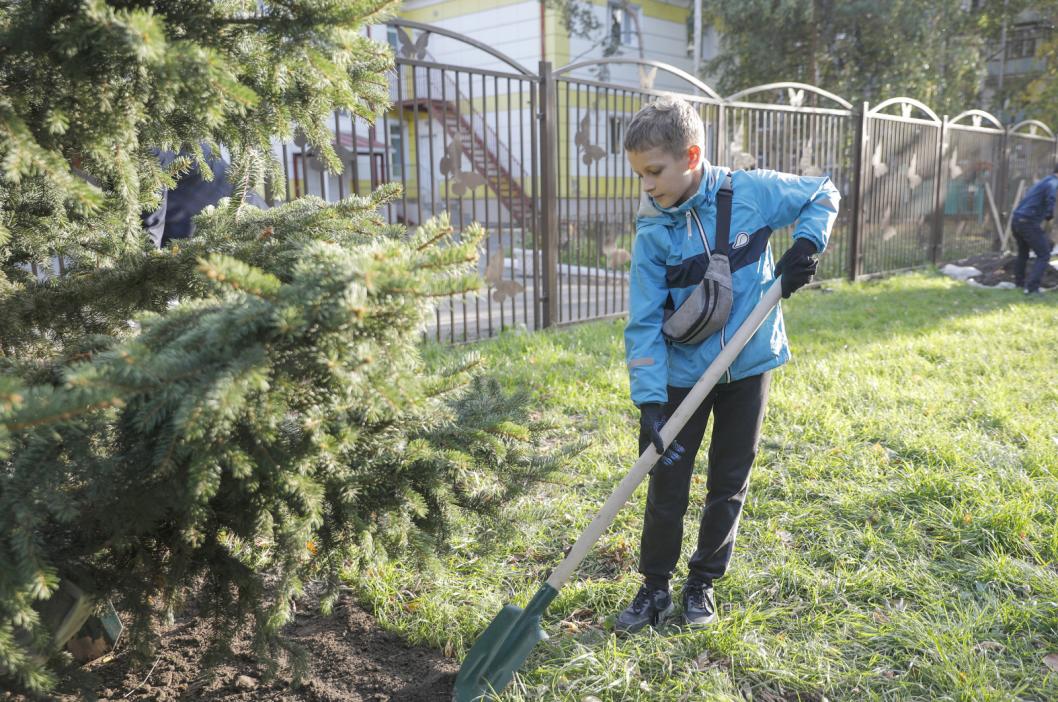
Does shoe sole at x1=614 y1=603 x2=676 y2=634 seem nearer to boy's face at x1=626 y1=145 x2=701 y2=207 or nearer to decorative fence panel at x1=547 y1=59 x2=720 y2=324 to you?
boy's face at x1=626 y1=145 x2=701 y2=207

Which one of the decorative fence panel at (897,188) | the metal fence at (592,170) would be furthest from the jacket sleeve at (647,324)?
the decorative fence panel at (897,188)

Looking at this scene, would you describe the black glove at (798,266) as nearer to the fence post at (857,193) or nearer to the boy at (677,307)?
the boy at (677,307)

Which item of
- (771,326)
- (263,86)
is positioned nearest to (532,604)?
(771,326)

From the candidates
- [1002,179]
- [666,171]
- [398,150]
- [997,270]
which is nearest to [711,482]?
[666,171]

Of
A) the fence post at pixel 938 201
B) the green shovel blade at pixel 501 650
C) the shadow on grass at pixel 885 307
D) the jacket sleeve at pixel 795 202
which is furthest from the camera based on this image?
the fence post at pixel 938 201

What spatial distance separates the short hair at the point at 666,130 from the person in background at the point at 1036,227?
8.79 m

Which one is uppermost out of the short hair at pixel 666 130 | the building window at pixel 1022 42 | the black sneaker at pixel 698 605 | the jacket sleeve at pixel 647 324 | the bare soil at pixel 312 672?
the building window at pixel 1022 42

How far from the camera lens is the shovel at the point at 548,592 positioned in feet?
7.02

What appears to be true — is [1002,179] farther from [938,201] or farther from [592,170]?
[592,170]

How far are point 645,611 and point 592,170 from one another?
388 inches

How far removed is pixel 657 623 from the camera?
2465 mm

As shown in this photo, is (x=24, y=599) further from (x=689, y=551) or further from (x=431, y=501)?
(x=689, y=551)

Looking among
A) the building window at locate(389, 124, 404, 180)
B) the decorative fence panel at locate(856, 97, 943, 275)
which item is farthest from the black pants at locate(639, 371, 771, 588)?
the decorative fence panel at locate(856, 97, 943, 275)

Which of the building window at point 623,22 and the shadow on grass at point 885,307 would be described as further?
the building window at point 623,22
